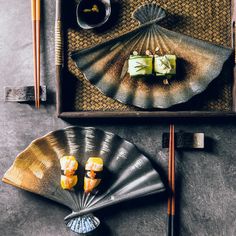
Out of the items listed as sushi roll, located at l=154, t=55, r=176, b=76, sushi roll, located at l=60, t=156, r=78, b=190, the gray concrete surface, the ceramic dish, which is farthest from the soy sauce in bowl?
sushi roll, located at l=60, t=156, r=78, b=190

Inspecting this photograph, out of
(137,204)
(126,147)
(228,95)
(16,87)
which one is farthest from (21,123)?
(228,95)

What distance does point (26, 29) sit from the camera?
2121 mm

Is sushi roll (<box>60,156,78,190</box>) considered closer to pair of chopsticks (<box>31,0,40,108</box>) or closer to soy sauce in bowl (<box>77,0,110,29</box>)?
pair of chopsticks (<box>31,0,40,108</box>)

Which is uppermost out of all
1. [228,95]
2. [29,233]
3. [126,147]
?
[228,95]

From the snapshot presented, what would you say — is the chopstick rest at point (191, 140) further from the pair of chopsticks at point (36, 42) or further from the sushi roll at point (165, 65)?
the pair of chopsticks at point (36, 42)

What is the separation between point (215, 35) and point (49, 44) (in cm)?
72

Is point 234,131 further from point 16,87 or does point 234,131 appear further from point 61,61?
point 16,87

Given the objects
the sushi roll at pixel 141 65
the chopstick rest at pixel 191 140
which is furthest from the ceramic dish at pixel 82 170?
the sushi roll at pixel 141 65

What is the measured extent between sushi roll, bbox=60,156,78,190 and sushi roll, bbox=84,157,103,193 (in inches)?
2.0

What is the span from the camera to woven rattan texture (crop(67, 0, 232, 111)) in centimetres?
204

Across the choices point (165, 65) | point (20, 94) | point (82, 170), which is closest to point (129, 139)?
point (82, 170)

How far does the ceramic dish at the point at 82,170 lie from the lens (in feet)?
6.64

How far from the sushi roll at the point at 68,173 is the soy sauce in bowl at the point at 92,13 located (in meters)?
0.57

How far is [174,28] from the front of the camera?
6.72ft
